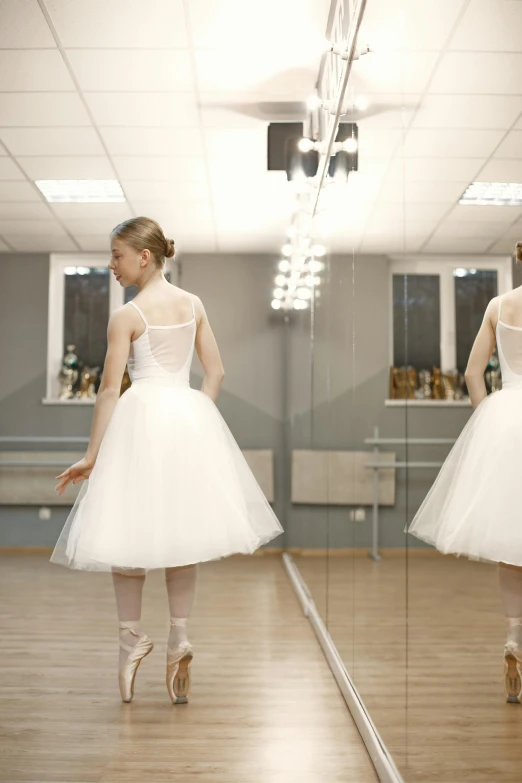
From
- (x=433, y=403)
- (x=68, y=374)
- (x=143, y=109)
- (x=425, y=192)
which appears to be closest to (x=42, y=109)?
(x=143, y=109)

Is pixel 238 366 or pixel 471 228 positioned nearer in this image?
pixel 471 228

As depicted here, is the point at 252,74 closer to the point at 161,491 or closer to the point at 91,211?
the point at 91,211

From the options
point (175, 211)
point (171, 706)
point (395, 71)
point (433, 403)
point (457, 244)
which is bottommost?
point (171, 706)

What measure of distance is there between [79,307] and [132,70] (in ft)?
8.26

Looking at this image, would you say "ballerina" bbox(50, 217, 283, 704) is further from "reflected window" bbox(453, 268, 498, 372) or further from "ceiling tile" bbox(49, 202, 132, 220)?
"ceiling tile" bbox(49, 202, 132, 220)

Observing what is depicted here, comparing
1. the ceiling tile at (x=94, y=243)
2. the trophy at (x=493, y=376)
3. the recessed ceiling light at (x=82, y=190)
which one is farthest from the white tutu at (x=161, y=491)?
the ceiling tile at (x=94, y=243)

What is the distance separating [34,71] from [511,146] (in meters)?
3.18

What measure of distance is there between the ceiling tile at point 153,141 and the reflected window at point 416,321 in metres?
2.99

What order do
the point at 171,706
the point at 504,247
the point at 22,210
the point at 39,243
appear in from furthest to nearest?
the point at 39,243 < the point at 22,210 < the point at 171,706 < the point at 504,247

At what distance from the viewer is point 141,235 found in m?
2.59

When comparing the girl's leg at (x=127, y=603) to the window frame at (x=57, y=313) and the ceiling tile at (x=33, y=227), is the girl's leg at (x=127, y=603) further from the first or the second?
the window frame at (x=57, y=313)

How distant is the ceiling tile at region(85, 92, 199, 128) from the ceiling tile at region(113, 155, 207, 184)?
463 millimetres

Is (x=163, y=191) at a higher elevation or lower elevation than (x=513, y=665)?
higher

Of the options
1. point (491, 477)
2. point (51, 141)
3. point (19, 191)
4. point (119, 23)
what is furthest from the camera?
point (19, 191)
